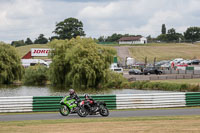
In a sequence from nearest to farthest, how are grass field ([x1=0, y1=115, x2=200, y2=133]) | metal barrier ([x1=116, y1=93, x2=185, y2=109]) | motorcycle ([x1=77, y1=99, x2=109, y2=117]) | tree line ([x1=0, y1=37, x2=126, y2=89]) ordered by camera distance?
grass field ([x1=0, y1=115, x2=200, y2=133]) < motorcycle ([x1=77, y1=99, x2=109, y2=117]) < metal barrier ([x1=116, y1=93, x2=185, y2=109]) < tree line ([x1=0, y1=37, x2=126, y2=89])

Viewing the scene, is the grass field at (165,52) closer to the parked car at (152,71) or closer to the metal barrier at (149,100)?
the parked car at (152,71)

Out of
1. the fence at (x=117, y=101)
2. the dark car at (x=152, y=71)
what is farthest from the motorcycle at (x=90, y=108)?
the dark car at (x=152, y=71)

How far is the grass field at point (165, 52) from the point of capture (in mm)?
122688

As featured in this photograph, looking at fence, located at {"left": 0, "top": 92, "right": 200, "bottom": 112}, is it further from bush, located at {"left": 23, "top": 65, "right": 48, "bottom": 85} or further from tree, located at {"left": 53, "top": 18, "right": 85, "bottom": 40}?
tree, located at {"left": 53, "top": 18, "right": 85, "bottom": 40}

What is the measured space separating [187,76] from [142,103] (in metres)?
43.1

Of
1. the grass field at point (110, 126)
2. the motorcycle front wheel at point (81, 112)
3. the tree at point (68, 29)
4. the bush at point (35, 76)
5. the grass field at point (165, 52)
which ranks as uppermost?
the tree at point (68, 29)

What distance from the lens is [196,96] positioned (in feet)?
84.9

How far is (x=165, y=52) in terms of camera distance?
13438 cm

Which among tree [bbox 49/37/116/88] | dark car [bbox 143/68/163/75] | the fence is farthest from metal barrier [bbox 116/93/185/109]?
dark car [bbox 143/68/163/75]

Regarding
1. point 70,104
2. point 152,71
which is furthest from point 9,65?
point 70,104

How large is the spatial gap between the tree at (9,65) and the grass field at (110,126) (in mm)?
48406

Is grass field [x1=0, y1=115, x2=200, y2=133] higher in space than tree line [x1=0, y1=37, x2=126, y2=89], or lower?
lower

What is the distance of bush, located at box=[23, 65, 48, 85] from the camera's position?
223 ft

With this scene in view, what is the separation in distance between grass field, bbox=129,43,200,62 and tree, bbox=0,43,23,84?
56.6 m
